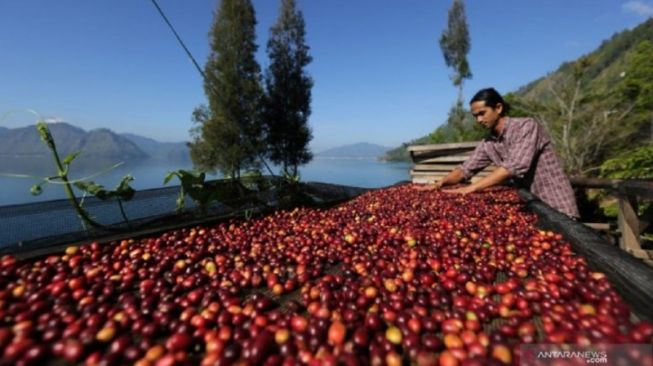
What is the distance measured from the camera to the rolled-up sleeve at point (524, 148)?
3.26m

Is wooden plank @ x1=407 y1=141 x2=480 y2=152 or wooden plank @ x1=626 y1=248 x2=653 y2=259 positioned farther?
wooden plank @ x1=407 y1=141 x2=480 y2=152

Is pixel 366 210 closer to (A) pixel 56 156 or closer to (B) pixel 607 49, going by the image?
(A) pixel 56 156

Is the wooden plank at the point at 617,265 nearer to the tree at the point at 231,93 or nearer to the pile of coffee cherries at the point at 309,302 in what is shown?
the pile of coffee cherries at the point at 309,302

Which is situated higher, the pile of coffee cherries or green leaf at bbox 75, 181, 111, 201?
green leaf at bbox 75, 181, 111, 201

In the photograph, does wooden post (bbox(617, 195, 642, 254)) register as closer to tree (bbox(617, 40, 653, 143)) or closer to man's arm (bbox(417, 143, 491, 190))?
man's arm (bbox(417, 143, 491, 190))

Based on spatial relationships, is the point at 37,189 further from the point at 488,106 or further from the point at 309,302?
the point at 488,106

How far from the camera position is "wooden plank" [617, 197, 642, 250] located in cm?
348

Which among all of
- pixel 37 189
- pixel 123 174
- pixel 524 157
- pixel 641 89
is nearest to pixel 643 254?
pixel 524 157

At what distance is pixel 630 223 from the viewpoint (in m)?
3.51

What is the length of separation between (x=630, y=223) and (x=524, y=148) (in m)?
1.69

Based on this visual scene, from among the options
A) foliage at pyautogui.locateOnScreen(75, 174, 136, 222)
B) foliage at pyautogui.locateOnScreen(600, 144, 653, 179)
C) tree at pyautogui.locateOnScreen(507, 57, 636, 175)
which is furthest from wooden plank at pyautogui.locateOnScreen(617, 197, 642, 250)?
tree at pyautogui.locateOnScreen(507, 57, 636, 175)

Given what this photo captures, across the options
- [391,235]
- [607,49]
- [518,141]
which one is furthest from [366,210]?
[607,49]

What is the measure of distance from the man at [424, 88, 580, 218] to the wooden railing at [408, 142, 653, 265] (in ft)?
2.06

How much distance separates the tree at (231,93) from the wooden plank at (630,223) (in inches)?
734
